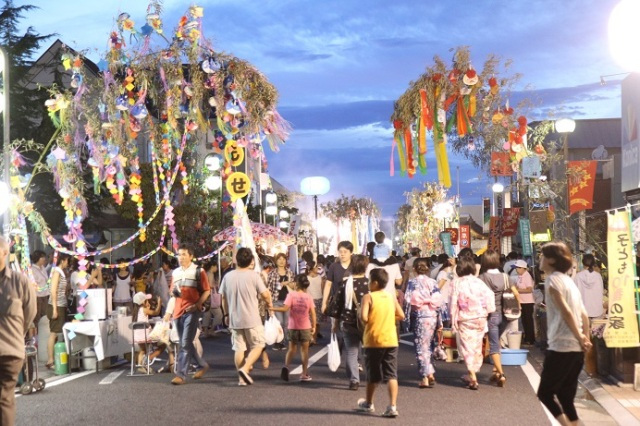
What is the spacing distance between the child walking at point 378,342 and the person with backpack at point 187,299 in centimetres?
346

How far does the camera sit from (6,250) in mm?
7562

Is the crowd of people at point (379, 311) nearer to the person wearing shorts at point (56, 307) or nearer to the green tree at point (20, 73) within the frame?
the person wearing shorts at point (56, 307)

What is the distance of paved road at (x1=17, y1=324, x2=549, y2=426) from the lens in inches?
382

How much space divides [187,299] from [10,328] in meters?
5.39

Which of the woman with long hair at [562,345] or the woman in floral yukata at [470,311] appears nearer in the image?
the woman with long hair at [562,345]

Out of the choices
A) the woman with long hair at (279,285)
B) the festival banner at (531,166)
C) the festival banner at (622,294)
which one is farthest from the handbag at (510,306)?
the festival banner at (531,166)

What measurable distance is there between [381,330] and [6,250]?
407 centimetres

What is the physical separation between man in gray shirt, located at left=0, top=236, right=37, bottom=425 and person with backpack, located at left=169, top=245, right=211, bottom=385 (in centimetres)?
518

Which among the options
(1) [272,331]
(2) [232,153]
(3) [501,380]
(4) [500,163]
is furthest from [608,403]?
(4) [500,163]

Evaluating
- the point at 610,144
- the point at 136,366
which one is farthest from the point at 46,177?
the point at 610,144

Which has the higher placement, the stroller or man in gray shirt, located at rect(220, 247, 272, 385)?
man in gray shirt, located at rect(220, 247, 272, 385)

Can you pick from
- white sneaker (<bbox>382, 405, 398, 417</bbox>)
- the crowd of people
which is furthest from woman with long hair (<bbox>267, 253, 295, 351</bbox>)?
white sneaker (<bbox>382, 405, 398, 417</bbox>)

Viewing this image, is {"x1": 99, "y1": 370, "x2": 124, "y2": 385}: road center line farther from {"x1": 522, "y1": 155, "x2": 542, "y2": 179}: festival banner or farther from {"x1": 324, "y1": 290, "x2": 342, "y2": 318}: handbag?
{"x1": 522, "y1": 155, "x2": 542, "y2": 179}: festival banner

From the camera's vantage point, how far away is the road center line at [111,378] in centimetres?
1310
